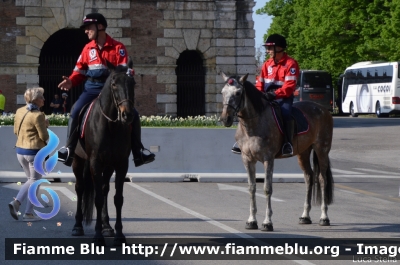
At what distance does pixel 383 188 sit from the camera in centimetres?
1934

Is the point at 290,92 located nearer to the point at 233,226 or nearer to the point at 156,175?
the point at 233,226

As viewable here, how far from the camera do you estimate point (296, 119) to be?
42.2 ft

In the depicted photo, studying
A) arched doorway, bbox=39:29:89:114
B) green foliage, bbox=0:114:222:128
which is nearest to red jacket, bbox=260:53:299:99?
green foliage, bbox=0:114:222:128

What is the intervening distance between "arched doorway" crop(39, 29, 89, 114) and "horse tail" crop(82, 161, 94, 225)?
72.3ft

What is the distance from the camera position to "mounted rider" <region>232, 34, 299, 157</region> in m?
12.5

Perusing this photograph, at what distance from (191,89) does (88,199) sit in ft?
79.8

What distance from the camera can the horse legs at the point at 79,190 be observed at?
11148 mm

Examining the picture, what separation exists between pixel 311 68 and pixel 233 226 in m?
70.6

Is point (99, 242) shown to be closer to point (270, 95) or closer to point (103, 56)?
point (103, 56)

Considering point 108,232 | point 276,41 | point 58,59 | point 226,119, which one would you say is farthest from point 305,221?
point 58,59

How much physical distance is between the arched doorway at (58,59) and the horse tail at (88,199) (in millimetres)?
22051

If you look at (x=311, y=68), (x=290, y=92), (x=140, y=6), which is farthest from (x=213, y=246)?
(x=311, y=68)

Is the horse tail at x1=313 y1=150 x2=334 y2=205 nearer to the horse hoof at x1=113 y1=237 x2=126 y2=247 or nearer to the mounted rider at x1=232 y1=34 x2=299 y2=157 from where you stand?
the mounted rider at x1=232 y1=34 x2=299 y2=157

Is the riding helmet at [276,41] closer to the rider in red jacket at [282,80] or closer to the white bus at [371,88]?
the rider in red jacket at [282,80]
